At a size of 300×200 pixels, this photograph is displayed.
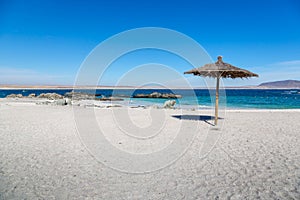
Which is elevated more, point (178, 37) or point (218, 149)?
point (178, 37)

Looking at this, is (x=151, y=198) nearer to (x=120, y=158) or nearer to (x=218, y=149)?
(x=120, y=158)

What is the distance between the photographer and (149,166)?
12.8ft

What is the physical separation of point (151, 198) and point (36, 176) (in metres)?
1.92

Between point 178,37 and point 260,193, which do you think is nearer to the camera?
point 260,193

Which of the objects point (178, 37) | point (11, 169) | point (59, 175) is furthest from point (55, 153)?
point (178, 37)

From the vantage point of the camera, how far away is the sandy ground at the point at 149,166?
9.29 ft

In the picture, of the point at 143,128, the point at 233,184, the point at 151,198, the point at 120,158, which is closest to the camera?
the point at 151,198

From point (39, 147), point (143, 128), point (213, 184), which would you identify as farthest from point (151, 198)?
point (143, 128)

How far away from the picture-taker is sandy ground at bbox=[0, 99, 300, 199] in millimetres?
2830

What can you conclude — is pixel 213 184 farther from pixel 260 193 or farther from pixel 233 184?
pixel 260 193

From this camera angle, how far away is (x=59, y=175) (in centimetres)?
336

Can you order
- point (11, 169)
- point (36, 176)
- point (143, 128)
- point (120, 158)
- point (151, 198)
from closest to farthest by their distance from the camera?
point (151, 198)
point (36, 176)
point (11, 169)
point (120, 158)
point (143, 128)

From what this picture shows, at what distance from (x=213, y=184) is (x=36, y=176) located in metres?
2.74

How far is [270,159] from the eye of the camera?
13.2 feet
